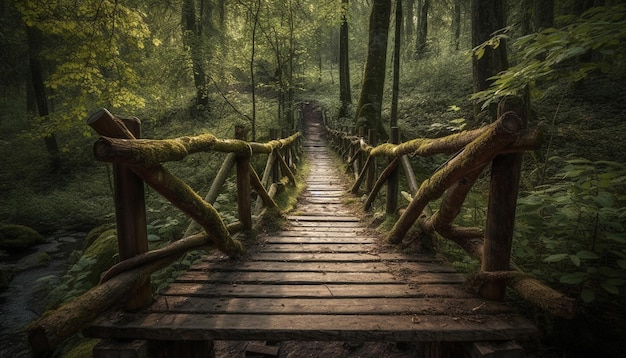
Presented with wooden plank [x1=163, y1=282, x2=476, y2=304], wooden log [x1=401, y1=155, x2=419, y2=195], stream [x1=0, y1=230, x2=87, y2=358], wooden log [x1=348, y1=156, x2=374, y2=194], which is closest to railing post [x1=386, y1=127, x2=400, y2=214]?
wooden log [x1=401, y1=155, x2=419, y2=195]

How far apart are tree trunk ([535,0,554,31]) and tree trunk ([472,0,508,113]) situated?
20.5 ft

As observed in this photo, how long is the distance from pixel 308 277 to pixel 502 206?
1840mm

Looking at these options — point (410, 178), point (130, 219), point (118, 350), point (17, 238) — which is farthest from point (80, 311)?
point (17, 238)

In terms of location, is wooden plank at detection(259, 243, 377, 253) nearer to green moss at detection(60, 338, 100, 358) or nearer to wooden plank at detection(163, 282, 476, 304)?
wooden plank at detection(163, 282, 476, 304)

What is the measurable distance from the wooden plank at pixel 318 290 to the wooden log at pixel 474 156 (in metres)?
0.86

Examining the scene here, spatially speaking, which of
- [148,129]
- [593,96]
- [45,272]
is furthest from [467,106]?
[148,129]

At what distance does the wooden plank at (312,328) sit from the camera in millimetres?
2045

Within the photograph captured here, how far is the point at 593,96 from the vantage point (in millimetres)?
10641

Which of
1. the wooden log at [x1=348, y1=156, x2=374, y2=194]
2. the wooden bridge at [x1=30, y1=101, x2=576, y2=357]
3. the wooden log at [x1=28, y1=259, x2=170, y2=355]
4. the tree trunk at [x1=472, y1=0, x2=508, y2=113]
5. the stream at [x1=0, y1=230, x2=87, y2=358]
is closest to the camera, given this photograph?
the wooden log at [x1=28, y1=259, x2=170, y2=355]

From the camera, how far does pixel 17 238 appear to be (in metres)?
9.29

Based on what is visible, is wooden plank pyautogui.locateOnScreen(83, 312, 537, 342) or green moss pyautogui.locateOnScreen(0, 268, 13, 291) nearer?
wooden plank pyautogui.locateOnScreen(83, 312, 537, 342)

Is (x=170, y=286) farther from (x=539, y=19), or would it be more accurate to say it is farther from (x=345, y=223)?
(x=539, y=19)

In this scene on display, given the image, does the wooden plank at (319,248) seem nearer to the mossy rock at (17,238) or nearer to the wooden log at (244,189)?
the wooden log at (244,189)

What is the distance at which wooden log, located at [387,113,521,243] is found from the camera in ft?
6.48
